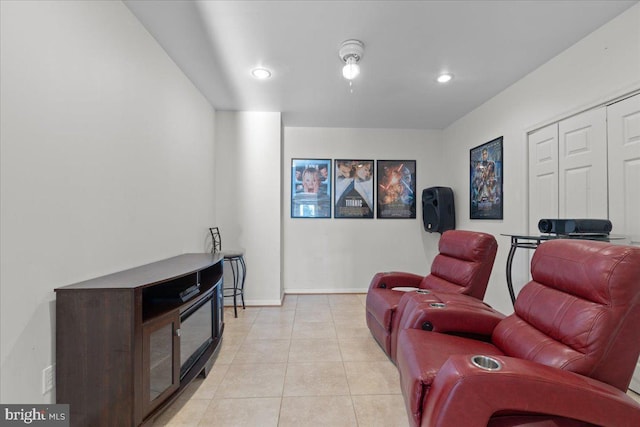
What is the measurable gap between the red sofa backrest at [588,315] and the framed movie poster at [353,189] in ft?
10.3

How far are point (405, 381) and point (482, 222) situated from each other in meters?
2.87

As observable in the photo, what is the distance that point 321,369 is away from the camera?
88.4 inches

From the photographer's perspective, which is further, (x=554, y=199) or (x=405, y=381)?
(x=554, y=199)

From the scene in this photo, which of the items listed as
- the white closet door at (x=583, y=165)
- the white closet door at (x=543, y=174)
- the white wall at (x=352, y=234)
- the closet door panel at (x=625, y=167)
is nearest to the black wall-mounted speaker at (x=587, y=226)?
the closet door panel at (x=625, y=167)

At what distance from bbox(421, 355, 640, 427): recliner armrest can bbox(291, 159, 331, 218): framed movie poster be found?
3579 millimetres

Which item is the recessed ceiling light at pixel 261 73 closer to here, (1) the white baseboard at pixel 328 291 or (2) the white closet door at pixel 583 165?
(2) the white closet door at pixel 583 165

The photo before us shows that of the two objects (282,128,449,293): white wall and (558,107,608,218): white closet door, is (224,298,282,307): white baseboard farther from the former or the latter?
(558,107,608,218): white closet door

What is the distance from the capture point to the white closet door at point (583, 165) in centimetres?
221

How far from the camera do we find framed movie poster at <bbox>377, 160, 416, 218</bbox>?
4594mm

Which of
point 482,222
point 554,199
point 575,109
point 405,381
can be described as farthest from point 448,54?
point 405,381

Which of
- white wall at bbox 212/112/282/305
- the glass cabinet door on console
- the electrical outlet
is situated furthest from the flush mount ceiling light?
the electrical outlet

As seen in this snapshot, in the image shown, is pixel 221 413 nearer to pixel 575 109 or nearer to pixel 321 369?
pixel 321 369

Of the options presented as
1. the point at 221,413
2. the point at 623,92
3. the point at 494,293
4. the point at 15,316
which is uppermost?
the point at 623,92

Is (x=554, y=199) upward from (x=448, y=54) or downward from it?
downward
